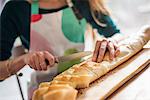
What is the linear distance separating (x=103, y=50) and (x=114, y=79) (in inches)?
5.1

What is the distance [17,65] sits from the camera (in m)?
0.76

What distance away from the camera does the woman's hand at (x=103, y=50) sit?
0.65 m

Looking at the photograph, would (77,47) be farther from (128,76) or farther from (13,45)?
(128,76)

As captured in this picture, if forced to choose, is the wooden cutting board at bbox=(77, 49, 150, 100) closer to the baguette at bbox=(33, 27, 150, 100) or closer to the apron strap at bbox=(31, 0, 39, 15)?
the baguette at bbox=(33, 27, 150, 100)

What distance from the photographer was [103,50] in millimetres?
666

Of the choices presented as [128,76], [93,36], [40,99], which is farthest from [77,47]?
[40,99]

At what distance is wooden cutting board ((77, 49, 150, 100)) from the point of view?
483mm

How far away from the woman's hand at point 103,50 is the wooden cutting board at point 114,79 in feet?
0.12

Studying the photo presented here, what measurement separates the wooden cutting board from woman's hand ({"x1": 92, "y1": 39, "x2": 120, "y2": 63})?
0.04 meters

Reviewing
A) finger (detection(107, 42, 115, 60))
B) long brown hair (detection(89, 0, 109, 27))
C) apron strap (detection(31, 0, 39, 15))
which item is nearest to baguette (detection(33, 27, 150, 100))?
finger (detection(107, 42, 115, 60))

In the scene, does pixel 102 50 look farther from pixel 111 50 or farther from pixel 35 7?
pixel 35 7

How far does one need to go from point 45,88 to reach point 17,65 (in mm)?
317

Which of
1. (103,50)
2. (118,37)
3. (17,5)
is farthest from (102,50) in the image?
(17,5)

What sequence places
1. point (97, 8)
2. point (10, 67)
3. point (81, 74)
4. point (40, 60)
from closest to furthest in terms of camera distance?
point (81, 74) < point (40, 60) < point (10, 67) < point (97, 8)
